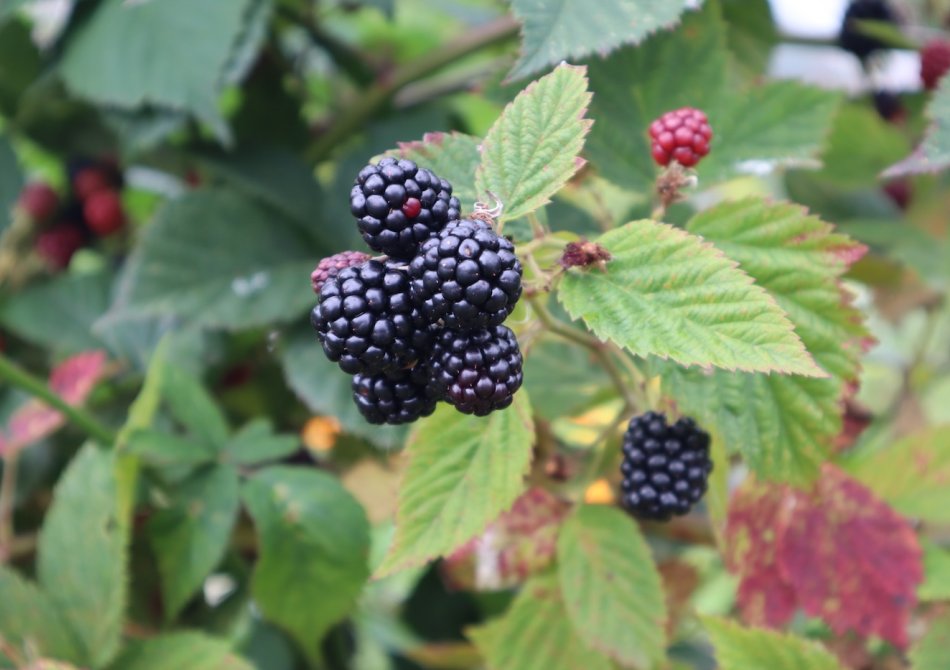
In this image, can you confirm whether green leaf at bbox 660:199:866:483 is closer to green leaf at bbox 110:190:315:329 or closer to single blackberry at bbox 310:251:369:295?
single blackberry at bbox 310:251:369:295

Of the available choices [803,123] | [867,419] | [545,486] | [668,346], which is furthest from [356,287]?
[867,419]

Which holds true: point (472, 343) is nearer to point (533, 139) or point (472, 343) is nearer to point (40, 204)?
point (533, 139)

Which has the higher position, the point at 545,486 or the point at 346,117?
the point at 346,117

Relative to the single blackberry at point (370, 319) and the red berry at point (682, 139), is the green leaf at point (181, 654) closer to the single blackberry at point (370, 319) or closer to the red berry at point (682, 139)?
the single blackberry at point (370, 319)

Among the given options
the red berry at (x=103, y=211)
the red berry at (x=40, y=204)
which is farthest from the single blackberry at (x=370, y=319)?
the red berry at (x=40, y=204)

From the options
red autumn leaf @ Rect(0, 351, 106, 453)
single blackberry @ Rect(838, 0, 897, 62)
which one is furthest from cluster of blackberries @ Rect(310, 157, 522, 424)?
single blackberry @ Rect(838, 0, 897, 62)

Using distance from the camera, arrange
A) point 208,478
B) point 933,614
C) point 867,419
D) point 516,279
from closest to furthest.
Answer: point 516,279, point 933,614, point 208,478, point 867,419

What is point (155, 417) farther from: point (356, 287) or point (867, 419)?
point (867, 419)
